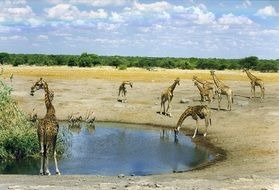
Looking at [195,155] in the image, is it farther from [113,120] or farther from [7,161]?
[113,120]

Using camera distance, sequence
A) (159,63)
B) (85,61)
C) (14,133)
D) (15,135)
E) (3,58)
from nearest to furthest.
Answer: (15,135) → (14,133) → (85,61) → (159,63) → (3,58)

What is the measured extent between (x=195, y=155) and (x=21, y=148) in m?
6.71

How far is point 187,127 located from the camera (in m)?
29.1

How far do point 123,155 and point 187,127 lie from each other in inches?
317

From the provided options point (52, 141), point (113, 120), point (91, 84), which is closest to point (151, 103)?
point (113, 120)

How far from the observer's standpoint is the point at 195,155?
22062mm

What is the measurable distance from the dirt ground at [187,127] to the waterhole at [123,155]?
120 cm

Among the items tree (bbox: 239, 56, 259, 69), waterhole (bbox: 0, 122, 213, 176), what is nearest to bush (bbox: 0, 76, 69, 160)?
waterhole (bbox: 0, 122, 213, 176)

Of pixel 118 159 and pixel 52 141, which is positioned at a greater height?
pixel 52 141

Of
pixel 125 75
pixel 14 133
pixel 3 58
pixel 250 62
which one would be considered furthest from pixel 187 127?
pixel 3 58

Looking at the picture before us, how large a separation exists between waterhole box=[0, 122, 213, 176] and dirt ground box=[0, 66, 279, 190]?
3.94 ft

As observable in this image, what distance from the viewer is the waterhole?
18794 millimetres

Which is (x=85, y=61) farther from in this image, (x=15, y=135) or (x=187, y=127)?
(x=15, y=135)

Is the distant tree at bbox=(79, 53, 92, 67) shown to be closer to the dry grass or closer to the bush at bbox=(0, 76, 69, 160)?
the dry grass
